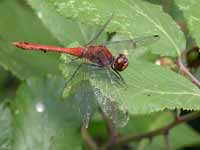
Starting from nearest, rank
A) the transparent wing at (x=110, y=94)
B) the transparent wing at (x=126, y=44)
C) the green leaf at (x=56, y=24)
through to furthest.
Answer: the transparent wing at (x=110, y=94) → the transparent wing at (x=126, y=44) → the green leaf at (x=56, y=24)

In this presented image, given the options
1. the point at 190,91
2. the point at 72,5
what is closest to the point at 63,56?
the point at 72,5

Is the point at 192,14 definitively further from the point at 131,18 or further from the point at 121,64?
the point at 121,64

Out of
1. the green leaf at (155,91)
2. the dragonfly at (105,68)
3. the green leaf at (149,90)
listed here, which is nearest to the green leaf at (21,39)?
the dragonfly at (105,68)

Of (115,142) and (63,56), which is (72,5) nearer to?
(63,56)

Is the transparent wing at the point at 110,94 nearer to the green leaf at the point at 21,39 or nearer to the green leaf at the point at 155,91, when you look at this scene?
the green leaf at the point at 155,91

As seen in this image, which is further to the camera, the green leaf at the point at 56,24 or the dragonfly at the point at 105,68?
the green leaf at the point at 56,24

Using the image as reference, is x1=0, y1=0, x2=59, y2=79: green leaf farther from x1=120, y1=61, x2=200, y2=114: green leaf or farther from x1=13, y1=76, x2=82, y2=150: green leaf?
x1=120, y1=61, x2=200, y2=114: green leaf

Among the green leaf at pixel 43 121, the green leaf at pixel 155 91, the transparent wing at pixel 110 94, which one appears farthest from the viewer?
the green leaf at pixel 43 121

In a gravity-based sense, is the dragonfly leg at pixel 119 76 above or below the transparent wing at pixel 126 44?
below
